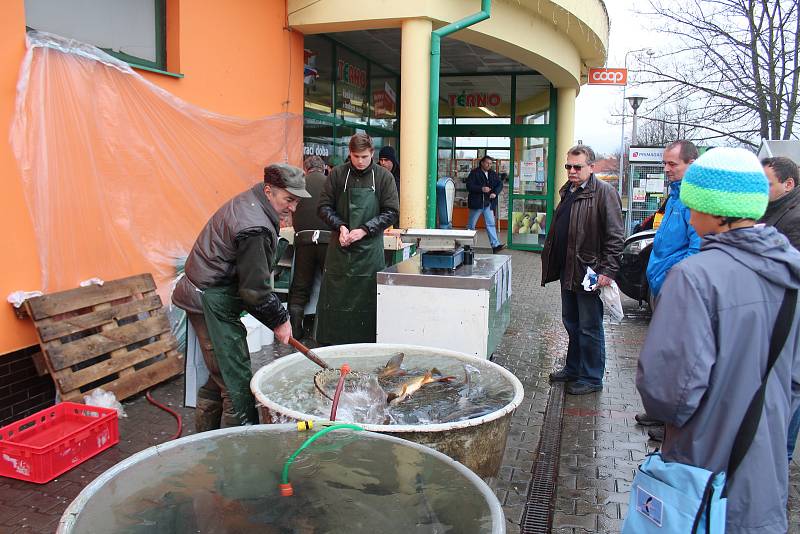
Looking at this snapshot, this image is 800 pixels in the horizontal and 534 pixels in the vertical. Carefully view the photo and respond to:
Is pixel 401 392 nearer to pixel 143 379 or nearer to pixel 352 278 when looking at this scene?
pixel 352 278

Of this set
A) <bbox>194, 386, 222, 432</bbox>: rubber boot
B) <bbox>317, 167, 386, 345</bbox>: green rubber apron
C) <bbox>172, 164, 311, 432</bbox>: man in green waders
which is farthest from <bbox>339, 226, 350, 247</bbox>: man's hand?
<bbox>194, 386, 222, 432</bbox>: rubber boot

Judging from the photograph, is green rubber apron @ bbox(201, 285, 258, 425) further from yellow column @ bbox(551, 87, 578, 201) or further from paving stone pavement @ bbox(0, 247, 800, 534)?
yellow column @ bbox(551, 87, 578, 201)

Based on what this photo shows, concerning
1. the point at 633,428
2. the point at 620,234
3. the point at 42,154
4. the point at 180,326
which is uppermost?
the point at 42,154

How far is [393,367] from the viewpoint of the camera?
3807 mm

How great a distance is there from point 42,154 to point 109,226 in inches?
30.8

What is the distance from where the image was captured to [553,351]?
677cm

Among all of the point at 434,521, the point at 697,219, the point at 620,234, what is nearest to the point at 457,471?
the point at 434,521

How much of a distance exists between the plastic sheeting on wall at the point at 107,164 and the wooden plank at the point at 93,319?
0.26 m

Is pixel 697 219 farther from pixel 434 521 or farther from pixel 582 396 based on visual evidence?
pixel 582 396

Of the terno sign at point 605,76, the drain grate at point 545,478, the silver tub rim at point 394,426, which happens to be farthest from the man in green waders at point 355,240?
the terno sign at point 605,76

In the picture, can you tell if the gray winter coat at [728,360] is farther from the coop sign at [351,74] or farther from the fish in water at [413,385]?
the coop sign at [351,74]

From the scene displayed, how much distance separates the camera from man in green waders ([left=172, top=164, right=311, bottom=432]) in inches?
131

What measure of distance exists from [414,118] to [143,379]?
5185 millimetres

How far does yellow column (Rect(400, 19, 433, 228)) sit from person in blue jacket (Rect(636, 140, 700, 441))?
4.68 meters
